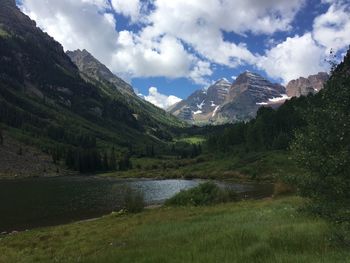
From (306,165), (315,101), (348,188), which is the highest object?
(315,101)

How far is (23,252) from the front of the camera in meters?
34.9

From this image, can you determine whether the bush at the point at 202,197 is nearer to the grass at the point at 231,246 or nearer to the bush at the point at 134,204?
the bush at the point at 134,204

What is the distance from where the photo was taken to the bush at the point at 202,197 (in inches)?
2478

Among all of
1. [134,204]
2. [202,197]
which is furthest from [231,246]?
[202,197]

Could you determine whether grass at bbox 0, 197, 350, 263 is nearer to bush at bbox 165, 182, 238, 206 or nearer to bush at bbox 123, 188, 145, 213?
bush at bbox 123, 188, 145, 213

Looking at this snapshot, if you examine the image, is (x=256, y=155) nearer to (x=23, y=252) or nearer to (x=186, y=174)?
(x=186, y=174)

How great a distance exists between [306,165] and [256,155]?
16149 cm

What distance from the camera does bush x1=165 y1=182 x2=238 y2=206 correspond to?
206 ft

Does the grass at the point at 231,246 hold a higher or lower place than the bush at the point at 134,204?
lower

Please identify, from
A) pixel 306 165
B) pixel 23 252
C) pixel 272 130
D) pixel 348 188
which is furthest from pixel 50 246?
pixel 272 130

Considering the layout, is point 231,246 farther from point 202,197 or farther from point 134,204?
point 202,197

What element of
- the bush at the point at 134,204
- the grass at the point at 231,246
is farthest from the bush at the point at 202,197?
the grass at the point at 231,246

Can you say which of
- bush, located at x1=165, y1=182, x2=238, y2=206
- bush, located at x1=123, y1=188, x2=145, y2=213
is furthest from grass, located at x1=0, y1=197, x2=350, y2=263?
bush, located at x1=165, y1=182, x2=238, y2=206

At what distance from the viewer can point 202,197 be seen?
63.3 metres
